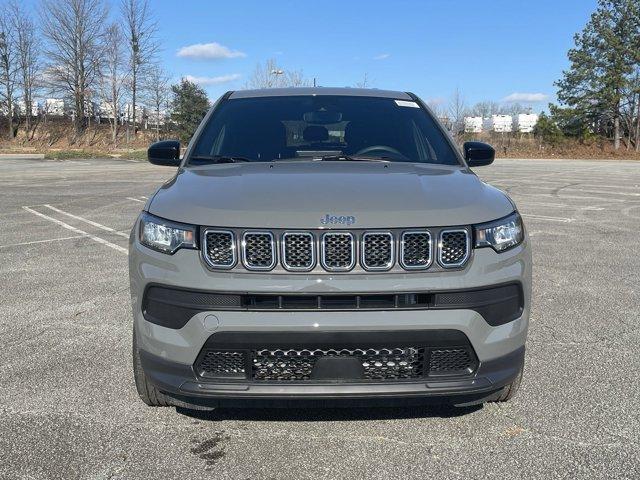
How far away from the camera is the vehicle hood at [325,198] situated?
2555mm

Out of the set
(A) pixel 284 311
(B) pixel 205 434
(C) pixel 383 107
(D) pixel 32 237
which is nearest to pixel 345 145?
(C) pixel 383 107

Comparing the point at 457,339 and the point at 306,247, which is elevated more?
the point at 306,247

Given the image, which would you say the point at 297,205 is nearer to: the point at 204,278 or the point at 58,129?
the point at 204,278

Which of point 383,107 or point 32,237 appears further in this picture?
point 32,237

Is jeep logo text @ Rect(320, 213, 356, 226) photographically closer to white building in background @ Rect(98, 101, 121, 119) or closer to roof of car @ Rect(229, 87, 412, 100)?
roof of car @ Rect(229, 87, 412, 100)

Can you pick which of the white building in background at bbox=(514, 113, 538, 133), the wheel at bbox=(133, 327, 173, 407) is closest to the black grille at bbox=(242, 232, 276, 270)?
the wheel at bbox=(133, 327, 173, 407)

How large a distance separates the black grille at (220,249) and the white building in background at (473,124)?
5973 cm

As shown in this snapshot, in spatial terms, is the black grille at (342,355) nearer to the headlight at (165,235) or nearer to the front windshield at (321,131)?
the headlight at (165,235)

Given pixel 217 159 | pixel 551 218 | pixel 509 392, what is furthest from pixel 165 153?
pixel 551 218

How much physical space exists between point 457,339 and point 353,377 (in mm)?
483

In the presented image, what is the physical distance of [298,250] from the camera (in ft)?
8.27

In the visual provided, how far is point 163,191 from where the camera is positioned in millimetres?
3062

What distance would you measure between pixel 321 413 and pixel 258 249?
3.60 ft

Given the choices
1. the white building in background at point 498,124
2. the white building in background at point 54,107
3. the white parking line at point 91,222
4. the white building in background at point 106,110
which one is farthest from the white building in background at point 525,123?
the white parking line at point 91,222
